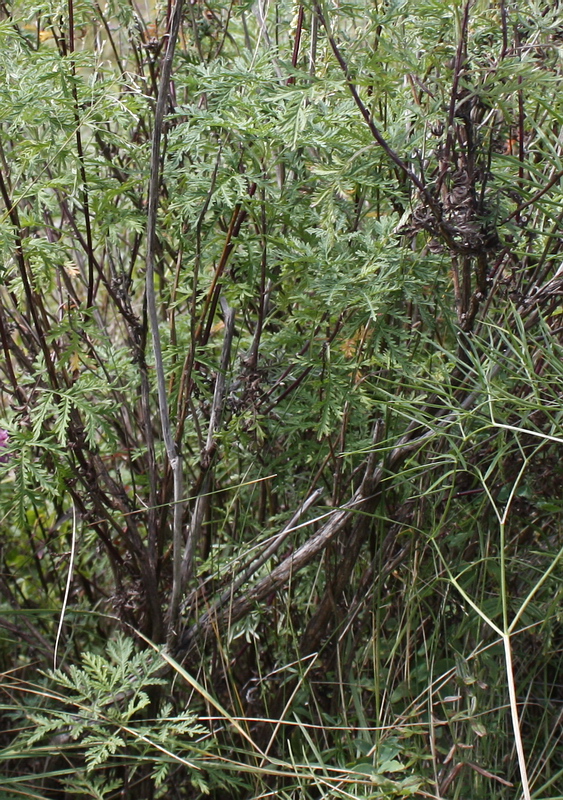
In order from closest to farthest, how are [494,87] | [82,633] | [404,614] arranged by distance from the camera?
[494,87] → [404,614] → [82,633]

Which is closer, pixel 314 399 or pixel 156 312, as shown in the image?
pixel 156 312

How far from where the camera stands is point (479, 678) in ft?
4.52

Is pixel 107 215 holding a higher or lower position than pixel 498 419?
higher

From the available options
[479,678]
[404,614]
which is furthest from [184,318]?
[479,678]

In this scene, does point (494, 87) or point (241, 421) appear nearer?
point (494, 87)

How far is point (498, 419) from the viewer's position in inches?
55.7

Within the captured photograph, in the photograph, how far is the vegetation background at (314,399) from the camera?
1.27m

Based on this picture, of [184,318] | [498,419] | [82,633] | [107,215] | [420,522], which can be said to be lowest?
[82,633]

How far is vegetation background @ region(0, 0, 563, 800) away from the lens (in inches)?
50.1

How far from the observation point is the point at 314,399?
57.7 inches

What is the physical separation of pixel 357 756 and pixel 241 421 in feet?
2.13

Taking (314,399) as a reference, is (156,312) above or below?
above

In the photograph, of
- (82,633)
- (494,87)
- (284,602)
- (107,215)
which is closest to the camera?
(494,87)

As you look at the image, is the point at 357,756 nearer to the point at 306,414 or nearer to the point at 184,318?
the point at 306,414
